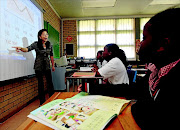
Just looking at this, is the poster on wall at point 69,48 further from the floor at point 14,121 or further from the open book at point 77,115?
the open book at point 77,115

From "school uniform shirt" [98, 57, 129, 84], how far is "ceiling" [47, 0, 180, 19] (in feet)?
11.6

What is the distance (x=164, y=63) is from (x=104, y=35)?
573 centimetres

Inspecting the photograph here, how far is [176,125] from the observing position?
1.23ft

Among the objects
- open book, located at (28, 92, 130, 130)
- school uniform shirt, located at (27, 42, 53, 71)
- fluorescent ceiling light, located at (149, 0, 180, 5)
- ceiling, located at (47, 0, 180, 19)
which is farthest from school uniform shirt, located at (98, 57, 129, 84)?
fluorescent ceiling light, located at (149, 0, 180, 5)

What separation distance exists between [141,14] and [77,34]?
319 centimetres

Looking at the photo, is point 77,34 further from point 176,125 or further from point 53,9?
point 176,125

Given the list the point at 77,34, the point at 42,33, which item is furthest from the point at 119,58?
the point at 77,34

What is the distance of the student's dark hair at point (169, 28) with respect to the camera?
0.45 m

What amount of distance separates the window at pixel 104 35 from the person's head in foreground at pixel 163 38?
18.3 ft

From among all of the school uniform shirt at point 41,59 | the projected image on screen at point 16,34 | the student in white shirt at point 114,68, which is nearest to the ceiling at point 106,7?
the projected image on screen at point 16,34

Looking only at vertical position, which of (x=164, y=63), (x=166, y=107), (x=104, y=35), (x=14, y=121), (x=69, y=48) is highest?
(x=104, y=35)

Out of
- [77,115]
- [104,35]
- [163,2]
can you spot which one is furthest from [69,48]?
[77,115]

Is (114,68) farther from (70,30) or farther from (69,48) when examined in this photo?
(70,30)

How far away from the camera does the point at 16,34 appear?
231 centimetres
